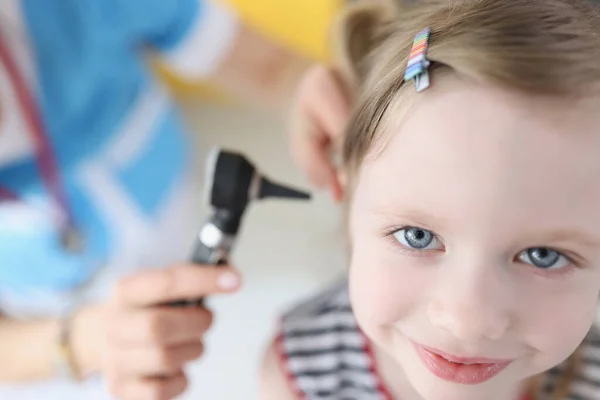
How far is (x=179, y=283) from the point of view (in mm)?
543

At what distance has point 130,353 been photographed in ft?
1.92

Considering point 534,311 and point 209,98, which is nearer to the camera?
point 534,311

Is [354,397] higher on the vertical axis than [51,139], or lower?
lower

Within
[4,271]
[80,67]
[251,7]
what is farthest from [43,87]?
[251,7]

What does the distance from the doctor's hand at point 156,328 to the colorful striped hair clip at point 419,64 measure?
0.66 feet

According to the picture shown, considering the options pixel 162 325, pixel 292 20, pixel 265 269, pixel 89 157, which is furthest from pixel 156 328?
pixel 292 20

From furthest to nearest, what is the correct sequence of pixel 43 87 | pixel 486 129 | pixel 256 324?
pixel 256 324
pixel 43 87
pixel 486 129

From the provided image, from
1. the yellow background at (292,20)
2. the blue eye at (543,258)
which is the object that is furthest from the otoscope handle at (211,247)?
the yellow background at (292,20)

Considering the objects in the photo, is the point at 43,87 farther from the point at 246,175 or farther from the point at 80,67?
the point at 246,175

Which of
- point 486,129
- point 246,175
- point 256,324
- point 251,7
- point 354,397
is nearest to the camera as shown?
point 486,129

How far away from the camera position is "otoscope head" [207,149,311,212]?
0.51 metres

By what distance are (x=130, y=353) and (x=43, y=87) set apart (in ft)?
1.06

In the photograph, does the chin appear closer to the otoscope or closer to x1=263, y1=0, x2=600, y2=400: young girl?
x1=263, y1=0, x2=600, y2=400: young girl

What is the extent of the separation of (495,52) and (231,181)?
0.64 ft
